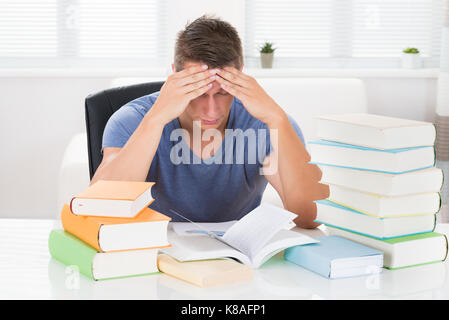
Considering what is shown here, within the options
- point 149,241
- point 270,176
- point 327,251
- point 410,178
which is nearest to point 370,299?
point 327,251

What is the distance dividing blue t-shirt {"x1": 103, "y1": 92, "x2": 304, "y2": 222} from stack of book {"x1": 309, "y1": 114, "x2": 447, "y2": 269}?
0.59 metres

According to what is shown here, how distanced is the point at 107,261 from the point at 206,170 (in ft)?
2.53

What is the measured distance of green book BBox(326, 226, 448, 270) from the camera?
118 centimetres

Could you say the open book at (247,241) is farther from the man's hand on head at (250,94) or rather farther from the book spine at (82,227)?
the man's hand on head at (250,94)

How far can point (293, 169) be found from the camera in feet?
5.66

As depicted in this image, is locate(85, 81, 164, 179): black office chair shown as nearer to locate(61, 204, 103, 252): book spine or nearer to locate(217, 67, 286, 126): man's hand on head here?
locate(217, 67, 286, 126): man's hand on head

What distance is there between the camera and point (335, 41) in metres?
3.84

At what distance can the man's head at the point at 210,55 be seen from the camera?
5.37 feet

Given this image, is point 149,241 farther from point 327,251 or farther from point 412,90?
point 412,90

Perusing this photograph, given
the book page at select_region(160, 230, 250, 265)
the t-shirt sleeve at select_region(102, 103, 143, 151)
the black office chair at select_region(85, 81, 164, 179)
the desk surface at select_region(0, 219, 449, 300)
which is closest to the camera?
the desk surface at select_region(0, 219, 449, 300)

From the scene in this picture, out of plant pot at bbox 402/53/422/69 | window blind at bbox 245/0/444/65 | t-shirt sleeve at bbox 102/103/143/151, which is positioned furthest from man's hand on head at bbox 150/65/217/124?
plant pot at bbox 402/53/422/69

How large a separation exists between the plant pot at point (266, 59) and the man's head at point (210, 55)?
6.40 feet

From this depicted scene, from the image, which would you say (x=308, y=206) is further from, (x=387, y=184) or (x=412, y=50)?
(x=412, y=50)

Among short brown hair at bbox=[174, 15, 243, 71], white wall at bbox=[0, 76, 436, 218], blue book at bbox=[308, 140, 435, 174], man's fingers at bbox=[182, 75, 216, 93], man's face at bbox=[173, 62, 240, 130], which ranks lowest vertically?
white wall at bbox=[0, 76, 436, 218]
